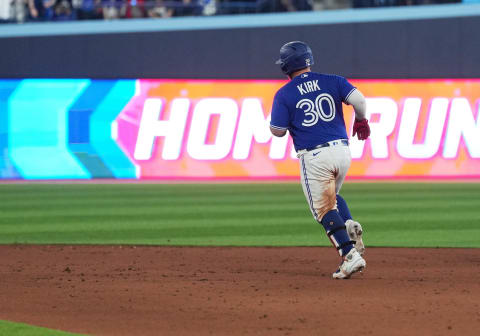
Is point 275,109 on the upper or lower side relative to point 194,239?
upper

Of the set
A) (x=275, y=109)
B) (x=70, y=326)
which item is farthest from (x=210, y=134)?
(x=70, y=326)

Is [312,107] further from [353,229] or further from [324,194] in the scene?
[353,229]

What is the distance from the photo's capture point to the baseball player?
306 inches

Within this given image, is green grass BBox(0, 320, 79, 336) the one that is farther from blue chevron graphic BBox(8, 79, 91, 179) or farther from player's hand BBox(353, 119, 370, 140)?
blue chevron graphic BBox(8, 79, 91, 179)

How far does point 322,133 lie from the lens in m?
→ 7.78

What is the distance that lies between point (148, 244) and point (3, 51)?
14.4 metres

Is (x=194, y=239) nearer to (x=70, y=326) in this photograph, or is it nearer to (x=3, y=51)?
(x=70, y=326)

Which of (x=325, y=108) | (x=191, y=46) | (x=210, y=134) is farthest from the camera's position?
(x=191, y=46)

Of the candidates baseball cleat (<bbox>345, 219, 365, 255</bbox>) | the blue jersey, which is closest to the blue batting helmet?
the blue jersey

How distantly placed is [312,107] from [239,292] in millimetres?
1676

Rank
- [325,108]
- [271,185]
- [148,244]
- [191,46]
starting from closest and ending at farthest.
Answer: [325,108] → [148,244] → [271,185] → [191,46]

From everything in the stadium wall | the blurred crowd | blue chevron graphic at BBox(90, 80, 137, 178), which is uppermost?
the blurred crowd

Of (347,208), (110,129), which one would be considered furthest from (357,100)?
(110,129)

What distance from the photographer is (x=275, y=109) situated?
7891mm
